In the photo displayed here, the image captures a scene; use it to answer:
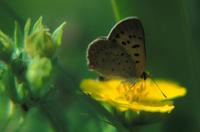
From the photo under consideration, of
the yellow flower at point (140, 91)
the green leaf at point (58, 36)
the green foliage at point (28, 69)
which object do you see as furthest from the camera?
the yellow flower at point (140, 91)

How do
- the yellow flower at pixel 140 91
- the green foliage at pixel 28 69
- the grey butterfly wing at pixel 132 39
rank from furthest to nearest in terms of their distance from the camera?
the yellow flower at pixel 140 91, the grey butterfly wing at pixel 132 39, the green foliage at pixel 28 69

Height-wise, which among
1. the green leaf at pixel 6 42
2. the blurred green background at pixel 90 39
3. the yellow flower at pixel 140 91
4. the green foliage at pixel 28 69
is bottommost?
the yellow flower at pixel 140 91

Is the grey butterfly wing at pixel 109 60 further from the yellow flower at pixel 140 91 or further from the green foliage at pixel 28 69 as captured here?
the green foliage at pixel 28 69

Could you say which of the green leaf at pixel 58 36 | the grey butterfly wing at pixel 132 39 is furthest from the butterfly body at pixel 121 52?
the green leaf at pixel 58 36

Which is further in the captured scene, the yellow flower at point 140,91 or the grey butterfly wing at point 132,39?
the yellow flower at point 140,91

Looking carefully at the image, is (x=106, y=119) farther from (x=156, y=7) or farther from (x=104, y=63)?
(x=156, y=7)

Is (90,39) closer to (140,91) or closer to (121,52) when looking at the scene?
(140,91)

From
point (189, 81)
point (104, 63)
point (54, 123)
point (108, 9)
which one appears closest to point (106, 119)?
point (54, 123)

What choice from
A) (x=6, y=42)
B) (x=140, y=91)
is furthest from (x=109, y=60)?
(x=6, y=42)

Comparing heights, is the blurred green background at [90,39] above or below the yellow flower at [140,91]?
above
